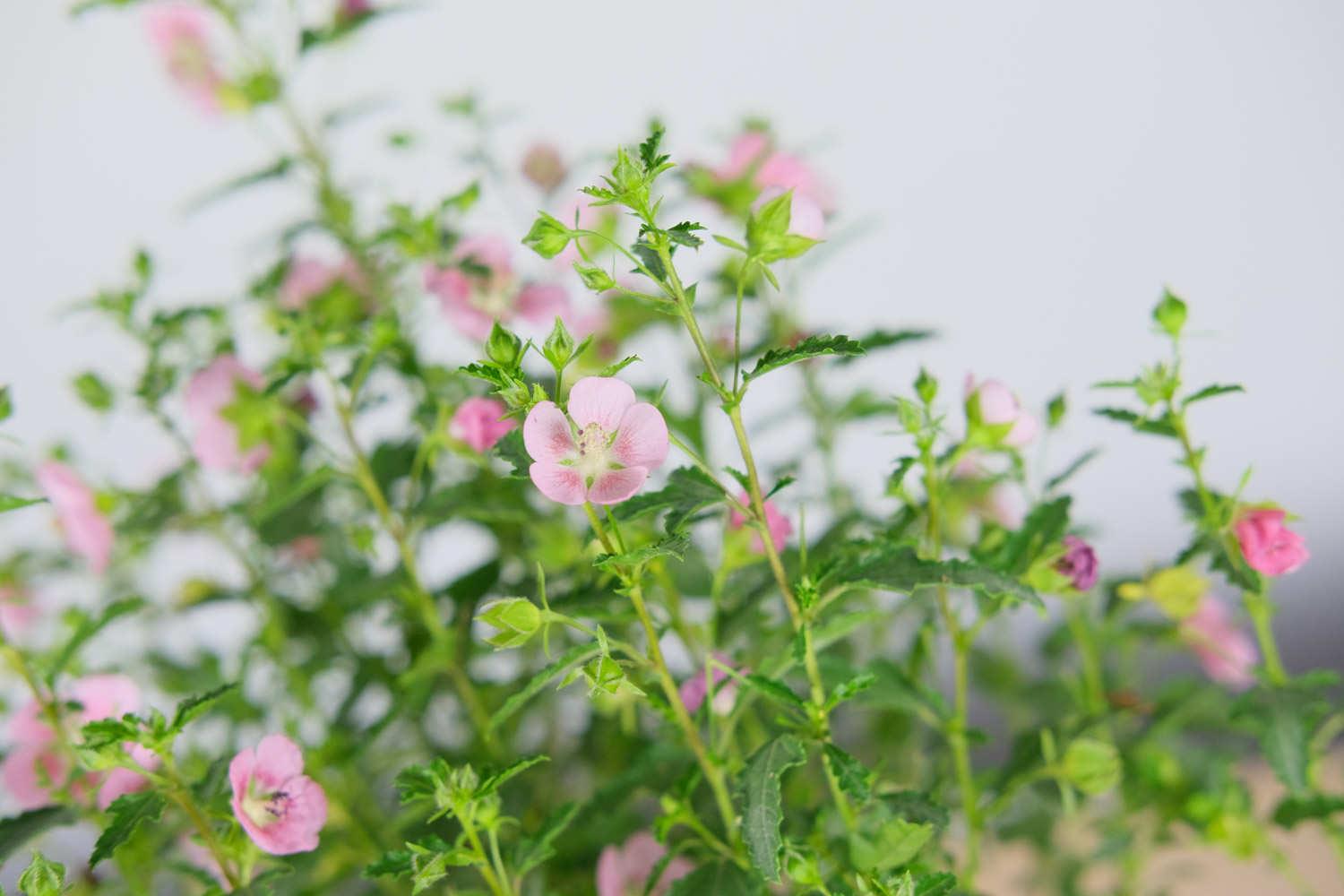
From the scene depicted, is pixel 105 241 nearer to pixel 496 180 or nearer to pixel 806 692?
pixel 496 180

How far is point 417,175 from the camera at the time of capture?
1.26 meters

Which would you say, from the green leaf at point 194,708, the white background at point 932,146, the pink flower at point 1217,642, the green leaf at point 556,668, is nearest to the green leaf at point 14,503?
the green leaf at point 194,708

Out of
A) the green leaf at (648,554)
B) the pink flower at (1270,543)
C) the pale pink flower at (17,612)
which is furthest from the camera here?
the pale pink flower at (17,612)

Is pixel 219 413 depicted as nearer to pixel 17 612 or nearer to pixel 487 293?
pixel 487 293

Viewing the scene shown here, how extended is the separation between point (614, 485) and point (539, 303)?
0.30 meters

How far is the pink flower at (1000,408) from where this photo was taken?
514 mm

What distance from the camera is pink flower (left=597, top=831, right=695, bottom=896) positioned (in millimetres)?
548

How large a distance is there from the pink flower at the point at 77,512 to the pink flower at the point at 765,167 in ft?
1.50

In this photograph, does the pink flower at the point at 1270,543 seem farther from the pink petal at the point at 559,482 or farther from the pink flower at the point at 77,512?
the pink flower at the point at 77,512

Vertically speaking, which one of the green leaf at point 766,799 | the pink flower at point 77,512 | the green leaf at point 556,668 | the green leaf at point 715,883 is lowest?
the pink flower at point 77,512

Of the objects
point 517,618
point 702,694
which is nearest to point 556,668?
point 517,618

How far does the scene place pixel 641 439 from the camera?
0.43 m

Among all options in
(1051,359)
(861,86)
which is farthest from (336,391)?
(1051,359)

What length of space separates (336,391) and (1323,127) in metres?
1.27
